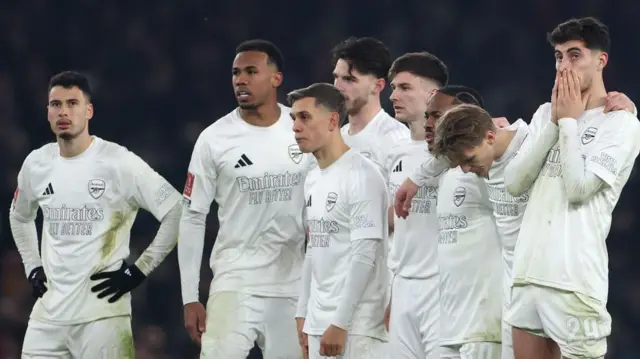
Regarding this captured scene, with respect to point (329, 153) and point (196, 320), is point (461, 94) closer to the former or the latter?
point (329, 153)

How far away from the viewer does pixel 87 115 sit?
6.48 meters

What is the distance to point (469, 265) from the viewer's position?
17.0 ft

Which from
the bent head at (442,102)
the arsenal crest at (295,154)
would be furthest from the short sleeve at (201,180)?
the bent head at (442,102)

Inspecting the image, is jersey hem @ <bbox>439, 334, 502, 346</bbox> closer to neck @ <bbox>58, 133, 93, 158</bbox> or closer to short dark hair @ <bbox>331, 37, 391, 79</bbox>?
short dark hair @ <bbox>331, 37, 391, 79</bbox>

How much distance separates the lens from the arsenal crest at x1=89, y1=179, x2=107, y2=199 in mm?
6266

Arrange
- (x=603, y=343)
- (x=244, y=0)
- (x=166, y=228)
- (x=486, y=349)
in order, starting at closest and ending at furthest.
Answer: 1. (x=603, y=343)
2. (x=486, y=349)
3. (x=166, y=228)
4. (x=244, y=0)

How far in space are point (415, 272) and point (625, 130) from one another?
4.59ft

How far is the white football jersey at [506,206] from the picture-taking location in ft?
16.2

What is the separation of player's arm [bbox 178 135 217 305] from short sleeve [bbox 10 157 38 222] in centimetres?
93

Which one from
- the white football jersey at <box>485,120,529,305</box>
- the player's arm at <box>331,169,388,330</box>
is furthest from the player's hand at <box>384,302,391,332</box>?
the white football jersey at <box>485,120,529,305</box>

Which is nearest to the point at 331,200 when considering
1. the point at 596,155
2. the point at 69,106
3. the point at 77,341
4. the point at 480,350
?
the point at 480,350

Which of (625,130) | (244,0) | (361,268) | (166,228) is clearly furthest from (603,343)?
(244,0)

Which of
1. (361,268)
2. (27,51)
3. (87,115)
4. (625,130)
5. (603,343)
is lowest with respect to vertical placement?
(603,343)

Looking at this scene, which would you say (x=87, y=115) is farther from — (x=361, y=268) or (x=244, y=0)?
(x=244, y=0)
